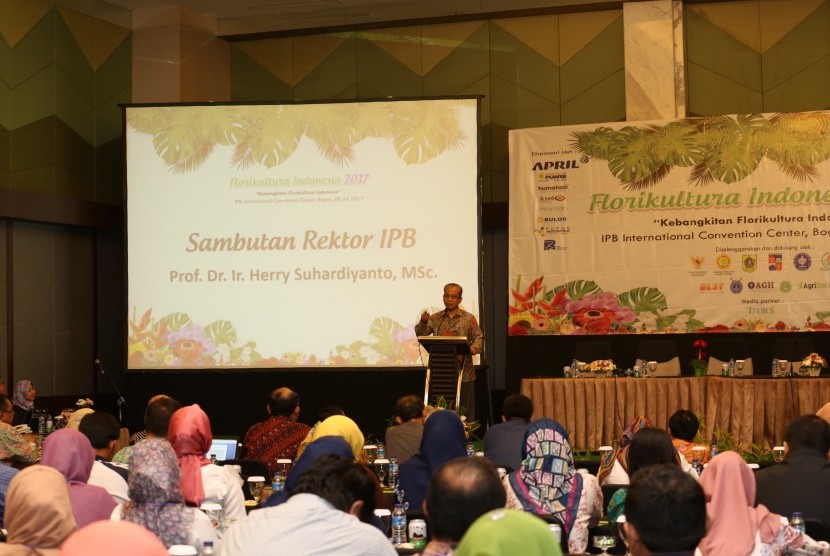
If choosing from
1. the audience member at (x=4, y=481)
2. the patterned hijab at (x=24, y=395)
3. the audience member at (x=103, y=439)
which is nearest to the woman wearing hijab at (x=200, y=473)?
the audience member at (x=103, y=439)

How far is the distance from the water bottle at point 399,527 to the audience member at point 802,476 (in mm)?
1494

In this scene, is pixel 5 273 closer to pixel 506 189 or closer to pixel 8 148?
pixel 8 148

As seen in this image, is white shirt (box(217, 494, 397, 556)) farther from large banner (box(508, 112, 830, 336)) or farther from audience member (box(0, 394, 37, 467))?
large banner (box(508, 112, 830, 336))

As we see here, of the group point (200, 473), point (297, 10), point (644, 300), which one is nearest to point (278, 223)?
point (297, 10)

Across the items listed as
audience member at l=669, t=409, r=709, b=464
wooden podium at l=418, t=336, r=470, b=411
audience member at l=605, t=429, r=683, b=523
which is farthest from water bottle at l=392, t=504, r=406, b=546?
wooden podium at l=418, t=336, r=470, b=411

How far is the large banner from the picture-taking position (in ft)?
33.0

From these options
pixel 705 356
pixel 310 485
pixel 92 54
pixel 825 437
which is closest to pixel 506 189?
pixel 705 356

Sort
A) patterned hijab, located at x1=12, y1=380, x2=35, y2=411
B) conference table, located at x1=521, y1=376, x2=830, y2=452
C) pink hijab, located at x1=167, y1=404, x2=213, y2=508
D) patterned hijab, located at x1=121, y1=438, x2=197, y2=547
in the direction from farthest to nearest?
patterned hijab, located at x1=12, y1=380, x2=35, y2=411, conference table, located at x1=521, y1=376, x2=830, y2=452, pink hijab, located at x1=167, y1=404, x2=213, y2=508, patterned hijab, located at x1=121, y1=438, x2=197, y2=547

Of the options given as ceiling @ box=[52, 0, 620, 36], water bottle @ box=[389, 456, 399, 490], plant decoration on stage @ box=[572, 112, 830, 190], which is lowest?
water bottle @ box=[389, 456, 399, 490]

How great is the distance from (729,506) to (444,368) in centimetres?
446

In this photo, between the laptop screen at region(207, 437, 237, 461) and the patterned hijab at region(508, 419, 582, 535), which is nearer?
the patterned hijab at region(508, 419, 582, 535)

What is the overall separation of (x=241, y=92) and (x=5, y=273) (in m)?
3.50

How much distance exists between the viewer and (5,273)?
1059cm

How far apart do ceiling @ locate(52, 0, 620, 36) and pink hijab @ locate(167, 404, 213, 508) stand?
313 inches
